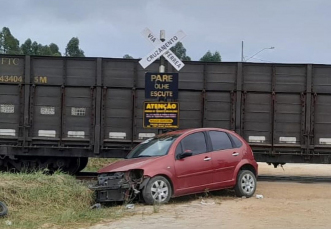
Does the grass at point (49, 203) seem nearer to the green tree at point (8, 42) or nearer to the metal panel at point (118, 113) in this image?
the metal panel at point (118, 113)

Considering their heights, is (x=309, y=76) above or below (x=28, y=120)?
above

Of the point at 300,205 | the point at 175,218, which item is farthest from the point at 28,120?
the point at 300,205

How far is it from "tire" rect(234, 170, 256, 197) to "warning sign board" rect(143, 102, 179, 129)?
2723 millimetres

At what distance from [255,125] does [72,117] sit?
5589 millimetres

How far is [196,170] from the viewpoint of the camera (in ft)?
30.3

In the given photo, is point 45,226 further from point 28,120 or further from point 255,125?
point 255,125

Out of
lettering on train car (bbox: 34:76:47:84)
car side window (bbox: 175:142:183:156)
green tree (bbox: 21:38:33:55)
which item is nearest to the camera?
car side window (bbox: 175:142:183:156)

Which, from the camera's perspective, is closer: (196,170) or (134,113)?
(196,170)

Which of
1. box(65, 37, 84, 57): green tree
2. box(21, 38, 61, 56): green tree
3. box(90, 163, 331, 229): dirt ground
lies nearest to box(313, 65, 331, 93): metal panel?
box(90, 163, 331, 229): dirt ground

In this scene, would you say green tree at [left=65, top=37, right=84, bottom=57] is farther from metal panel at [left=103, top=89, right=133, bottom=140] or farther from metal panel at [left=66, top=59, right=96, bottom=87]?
metal panel at [left=103, top=89, right=133, bottom=140]

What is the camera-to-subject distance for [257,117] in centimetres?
1353

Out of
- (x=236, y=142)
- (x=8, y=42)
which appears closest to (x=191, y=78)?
(x=236, y=142)

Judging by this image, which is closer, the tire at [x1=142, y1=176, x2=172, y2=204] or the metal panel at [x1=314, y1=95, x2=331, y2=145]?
the tire at [x1=142, y1=176, x2=172, y2=204]

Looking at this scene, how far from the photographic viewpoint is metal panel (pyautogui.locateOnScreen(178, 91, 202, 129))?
44.3 feet
